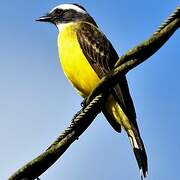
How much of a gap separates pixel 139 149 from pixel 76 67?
5.08ft

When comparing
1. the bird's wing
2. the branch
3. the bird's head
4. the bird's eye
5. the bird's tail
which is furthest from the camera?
the bird's eye

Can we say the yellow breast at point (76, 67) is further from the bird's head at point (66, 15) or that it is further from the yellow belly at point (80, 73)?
the bird's head at point (66, 15)

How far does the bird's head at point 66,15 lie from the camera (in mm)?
10164

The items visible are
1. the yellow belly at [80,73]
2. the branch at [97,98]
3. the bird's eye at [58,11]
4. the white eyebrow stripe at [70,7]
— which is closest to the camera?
the branch at [97,98]

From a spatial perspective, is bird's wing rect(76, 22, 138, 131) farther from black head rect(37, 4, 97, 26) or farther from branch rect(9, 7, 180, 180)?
branch rect(9, 7, 180, 180)

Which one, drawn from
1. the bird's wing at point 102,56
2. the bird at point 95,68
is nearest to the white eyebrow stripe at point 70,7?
the bird at point 95,68

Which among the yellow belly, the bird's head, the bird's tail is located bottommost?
the bird's tail

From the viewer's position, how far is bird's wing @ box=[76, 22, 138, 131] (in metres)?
7.65

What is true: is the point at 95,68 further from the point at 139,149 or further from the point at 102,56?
the point at 139,149

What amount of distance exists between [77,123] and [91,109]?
0.60 ft

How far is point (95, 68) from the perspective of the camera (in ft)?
27.1

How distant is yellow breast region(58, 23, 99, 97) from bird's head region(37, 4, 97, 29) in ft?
4.02

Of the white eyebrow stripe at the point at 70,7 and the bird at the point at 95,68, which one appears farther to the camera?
the white eyebrow stripe at the point at 70,7

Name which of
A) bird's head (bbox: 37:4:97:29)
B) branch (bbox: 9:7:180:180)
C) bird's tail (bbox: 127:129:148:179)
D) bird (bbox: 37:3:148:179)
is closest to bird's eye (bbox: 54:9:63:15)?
bird's head (bbox: 37:4:97:29)
